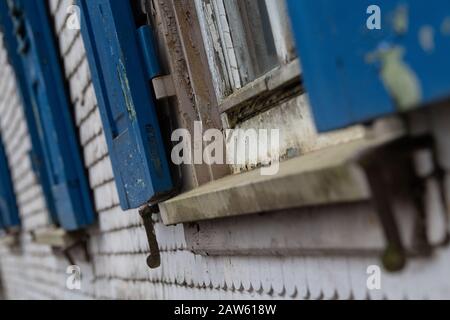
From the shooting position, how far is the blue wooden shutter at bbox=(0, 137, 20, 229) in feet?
24.0

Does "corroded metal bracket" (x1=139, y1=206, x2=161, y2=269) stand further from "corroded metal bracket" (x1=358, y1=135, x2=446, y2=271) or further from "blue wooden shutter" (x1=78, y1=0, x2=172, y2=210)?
"corroded metal bracket" (x1=358, y1=135, x2=446, y2=271)

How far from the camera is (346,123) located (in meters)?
1.37

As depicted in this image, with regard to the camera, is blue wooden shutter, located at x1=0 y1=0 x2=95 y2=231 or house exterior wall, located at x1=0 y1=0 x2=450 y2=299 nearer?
house exterior wall, located at x1=0 y1=0 x2=450 y2=299

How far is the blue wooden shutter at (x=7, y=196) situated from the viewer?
7.31 metres

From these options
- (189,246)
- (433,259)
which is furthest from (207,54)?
(433,259)

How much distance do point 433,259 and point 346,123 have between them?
1.15 feet

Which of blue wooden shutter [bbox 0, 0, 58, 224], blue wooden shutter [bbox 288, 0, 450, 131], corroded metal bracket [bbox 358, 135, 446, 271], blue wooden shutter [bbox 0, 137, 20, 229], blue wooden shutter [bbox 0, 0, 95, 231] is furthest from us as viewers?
blue wooden shutter [bbox 0, 137, 20, 229]

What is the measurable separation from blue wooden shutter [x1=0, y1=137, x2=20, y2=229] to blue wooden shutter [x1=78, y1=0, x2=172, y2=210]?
489 cm

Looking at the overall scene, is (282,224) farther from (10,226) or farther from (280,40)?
(10,226)

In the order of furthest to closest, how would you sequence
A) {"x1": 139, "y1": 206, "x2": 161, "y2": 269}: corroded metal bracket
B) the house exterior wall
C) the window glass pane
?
{"x1": 139, "y1": 206, "x2": 161, "y2": 269}: corroded metal bracket, the window glass pane, the house exterior wall

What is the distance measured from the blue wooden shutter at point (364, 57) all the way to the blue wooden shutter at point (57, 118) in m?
2.99

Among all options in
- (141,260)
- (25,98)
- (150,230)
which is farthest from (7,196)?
(150,230)

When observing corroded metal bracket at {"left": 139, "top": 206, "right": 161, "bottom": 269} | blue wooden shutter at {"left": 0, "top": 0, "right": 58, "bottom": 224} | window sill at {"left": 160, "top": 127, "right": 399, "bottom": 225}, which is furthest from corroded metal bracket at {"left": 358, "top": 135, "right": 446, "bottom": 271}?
blue wooden shutter at {"left": 0, "top": 0, "right": 58, "bottom": 224}

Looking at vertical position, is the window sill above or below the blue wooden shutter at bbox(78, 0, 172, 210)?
below
